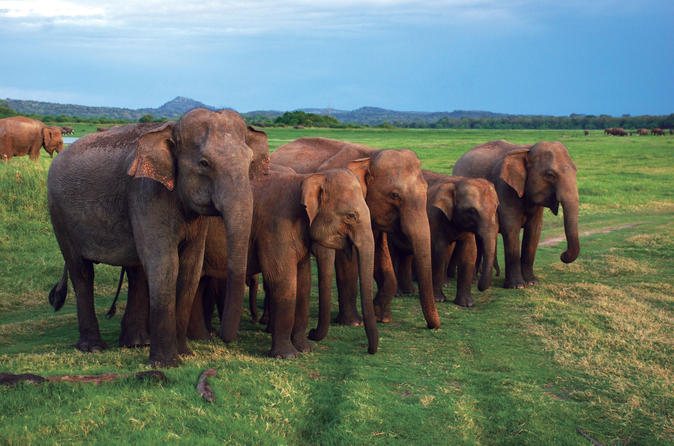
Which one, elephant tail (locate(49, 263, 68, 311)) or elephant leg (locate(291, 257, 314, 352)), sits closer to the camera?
elephant leg (locate(291, 257, 314, 352))

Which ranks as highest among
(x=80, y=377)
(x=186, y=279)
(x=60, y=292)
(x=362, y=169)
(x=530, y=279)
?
(x=362, y=169)

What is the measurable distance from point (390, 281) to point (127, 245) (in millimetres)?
3880

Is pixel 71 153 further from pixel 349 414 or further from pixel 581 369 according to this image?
pixel 581 369

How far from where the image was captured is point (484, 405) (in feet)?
22.2

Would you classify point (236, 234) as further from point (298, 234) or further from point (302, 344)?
point (302, 344)

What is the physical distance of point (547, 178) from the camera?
1256 cm

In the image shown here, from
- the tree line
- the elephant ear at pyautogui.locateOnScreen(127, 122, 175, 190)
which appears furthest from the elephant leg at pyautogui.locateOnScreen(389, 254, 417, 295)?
the tree line

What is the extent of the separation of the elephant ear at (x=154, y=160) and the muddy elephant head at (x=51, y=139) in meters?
23.0

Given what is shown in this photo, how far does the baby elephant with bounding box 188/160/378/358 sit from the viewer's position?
8.08m

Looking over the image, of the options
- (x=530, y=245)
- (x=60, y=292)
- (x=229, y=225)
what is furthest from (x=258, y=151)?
(x=530, y=245)

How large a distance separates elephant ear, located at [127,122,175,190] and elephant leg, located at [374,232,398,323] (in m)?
4.06

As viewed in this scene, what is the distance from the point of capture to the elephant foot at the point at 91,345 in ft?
27.5

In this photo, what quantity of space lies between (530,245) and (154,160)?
8.24 metres

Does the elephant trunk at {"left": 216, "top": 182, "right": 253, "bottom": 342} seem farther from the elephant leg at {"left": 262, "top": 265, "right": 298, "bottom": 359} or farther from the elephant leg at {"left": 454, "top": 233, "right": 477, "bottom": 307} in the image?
the elephant leg at {"left": 454, "top": 233, "right": 477, "bottom": 307}
